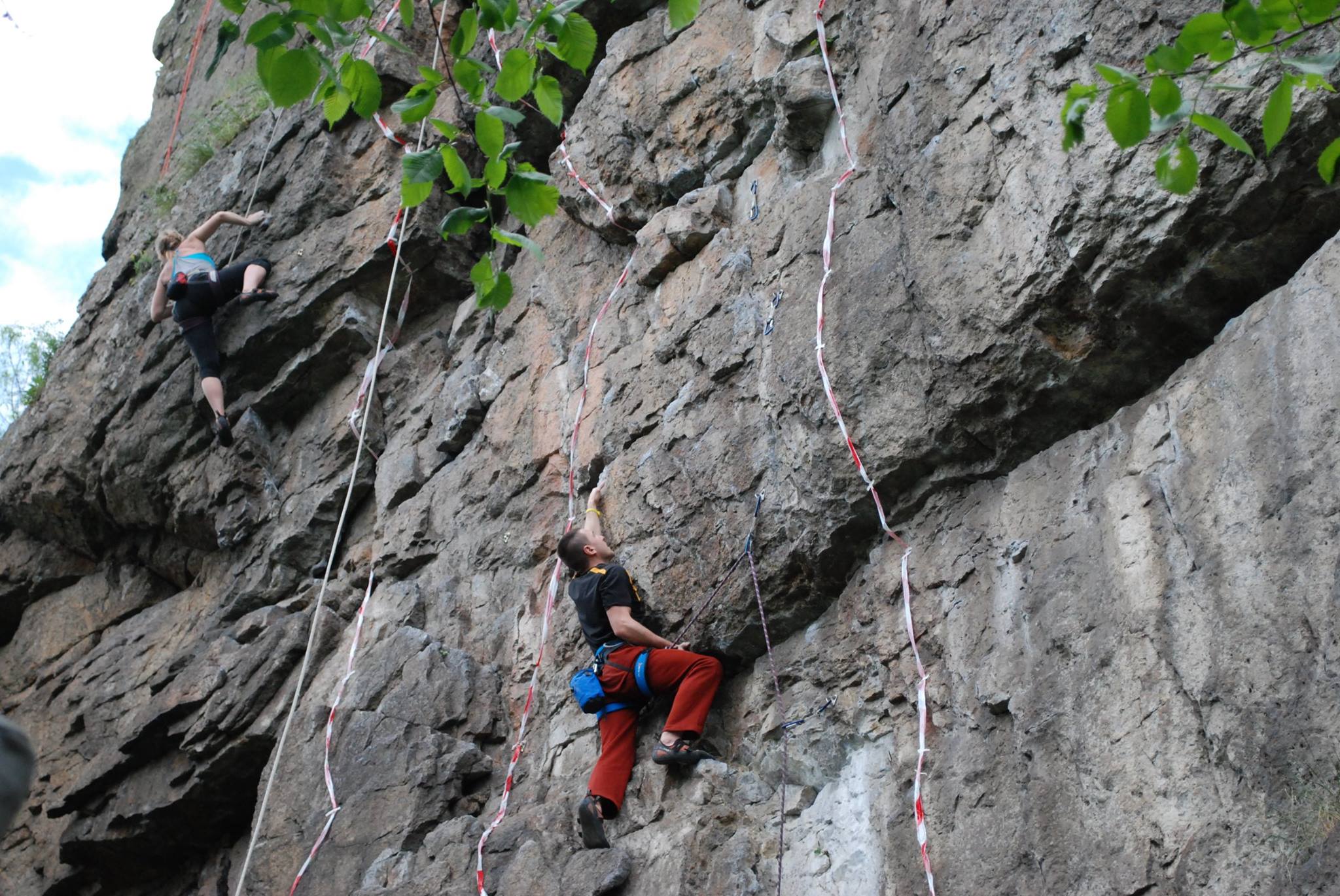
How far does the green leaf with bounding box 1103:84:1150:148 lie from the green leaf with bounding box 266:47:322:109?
2.30 meters

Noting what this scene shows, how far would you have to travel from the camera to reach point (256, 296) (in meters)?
10.3

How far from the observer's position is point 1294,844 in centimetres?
348

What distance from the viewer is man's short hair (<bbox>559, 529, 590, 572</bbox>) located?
21.4ft

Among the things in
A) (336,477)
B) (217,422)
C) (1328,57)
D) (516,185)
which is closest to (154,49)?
(217,422)

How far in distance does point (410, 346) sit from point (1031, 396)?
20.4ft

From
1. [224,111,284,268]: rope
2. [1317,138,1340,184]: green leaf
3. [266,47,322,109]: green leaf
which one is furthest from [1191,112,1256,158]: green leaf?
[224,111,284,268]: rope

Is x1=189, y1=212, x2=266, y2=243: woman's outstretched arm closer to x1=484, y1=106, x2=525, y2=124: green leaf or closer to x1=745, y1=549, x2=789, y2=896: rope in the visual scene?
x1=745, y1=549, x2=789, y2=896: rope

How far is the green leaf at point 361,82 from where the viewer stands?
13.6 ft

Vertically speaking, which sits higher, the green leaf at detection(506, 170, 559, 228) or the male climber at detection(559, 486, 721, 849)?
the green leaf at detection(506, 170, 559, 228)

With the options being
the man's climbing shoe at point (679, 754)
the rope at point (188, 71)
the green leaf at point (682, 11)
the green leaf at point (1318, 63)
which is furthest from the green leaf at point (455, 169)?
the rope at point (188, 71)

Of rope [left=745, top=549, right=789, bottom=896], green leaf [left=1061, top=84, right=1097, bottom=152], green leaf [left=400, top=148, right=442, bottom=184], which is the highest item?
green leaf [left=400, top=148, right=442, bottom=184]

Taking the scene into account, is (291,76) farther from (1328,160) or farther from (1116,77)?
(1328,160)

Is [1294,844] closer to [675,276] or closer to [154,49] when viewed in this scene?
[675,276]

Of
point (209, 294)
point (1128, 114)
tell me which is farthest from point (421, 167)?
point (209, 294)
